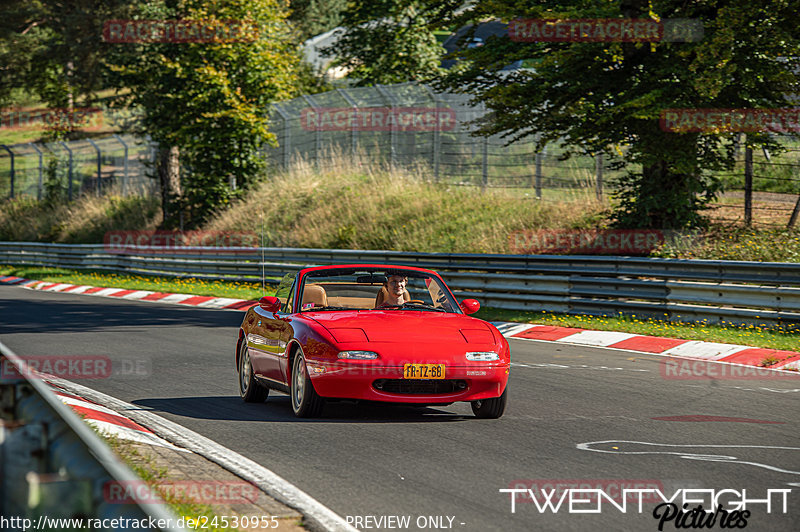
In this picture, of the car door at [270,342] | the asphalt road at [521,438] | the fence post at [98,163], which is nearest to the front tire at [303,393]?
the asphalt road at [521,438]

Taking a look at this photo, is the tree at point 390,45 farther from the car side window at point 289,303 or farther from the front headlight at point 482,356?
the front headlight at point 482,356

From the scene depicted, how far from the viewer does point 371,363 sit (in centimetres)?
803

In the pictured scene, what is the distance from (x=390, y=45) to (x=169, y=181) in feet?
43.5

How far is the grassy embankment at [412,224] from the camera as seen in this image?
55.8ft

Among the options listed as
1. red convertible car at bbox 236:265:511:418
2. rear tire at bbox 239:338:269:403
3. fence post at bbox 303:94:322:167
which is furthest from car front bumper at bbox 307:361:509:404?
fence post at bbox 303:94:322:167

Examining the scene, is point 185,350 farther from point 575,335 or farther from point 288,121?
point 288,121

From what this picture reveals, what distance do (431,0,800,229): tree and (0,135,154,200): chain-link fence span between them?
2386 cm

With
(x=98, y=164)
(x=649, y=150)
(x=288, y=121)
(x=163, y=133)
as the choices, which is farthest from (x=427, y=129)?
(x=98, y=164)

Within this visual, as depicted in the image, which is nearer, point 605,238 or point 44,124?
point 605,238

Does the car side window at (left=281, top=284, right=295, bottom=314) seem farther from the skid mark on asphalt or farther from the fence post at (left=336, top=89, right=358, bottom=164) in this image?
the fence post at (left=336, top=89, right=358, bottom=164)

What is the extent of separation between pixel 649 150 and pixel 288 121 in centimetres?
1942

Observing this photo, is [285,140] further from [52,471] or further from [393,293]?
[52,471]

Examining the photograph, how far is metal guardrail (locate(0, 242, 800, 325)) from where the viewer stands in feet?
47.9

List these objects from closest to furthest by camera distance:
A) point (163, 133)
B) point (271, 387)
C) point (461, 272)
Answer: point (271, 387), point (461, 272), point (163, 133)
